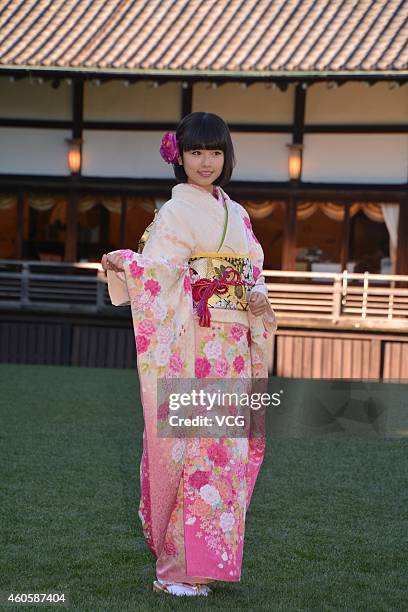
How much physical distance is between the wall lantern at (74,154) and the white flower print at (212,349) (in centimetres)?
1040

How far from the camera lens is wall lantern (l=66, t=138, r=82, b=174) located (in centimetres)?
1378

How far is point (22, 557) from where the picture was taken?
4172 millimetres

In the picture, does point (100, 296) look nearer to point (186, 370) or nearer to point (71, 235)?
point (71, 235)

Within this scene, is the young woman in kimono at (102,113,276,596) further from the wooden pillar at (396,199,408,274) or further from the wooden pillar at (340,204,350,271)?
the wooden pillar at (340,204,350,271)

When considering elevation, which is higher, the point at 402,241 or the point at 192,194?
the point at 402,241

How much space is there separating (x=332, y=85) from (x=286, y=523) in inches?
357

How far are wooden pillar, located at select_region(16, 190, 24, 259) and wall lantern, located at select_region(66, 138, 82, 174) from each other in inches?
36.9

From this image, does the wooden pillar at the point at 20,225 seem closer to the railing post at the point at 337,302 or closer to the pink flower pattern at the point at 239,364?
the railing post at the point at 337,302

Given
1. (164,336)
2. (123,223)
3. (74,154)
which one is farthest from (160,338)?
(123,223)

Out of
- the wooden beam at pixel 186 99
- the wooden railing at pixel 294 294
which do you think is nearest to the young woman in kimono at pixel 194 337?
the wooden railing at pixel 294 294

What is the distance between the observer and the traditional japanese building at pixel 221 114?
42.0 feet

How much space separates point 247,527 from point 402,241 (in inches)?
353

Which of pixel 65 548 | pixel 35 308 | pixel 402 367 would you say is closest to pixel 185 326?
pixel 65 548

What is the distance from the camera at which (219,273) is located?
3.80 metres
